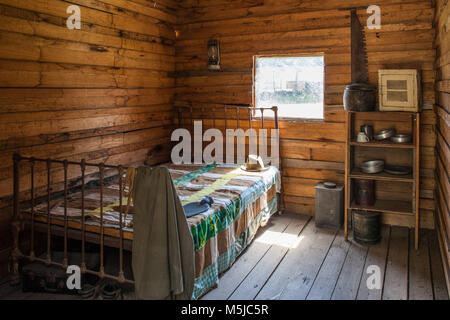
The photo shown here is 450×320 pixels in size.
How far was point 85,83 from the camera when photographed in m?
3.73

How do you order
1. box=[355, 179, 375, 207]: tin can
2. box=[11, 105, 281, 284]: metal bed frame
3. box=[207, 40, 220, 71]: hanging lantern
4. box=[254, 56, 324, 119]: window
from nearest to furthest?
1. box=[11, 105, 281, 284]: metal bed frame
2. box=[355, 179, 375, 207]: tin can
3. box=[254, 56, 324, 119]: window
4. box=[207, 40, 220, 71]: hanging lantern

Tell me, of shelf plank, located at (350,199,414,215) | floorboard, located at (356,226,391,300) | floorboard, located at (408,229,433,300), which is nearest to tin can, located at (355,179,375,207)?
shelf plank, located at (350,199,414,215)

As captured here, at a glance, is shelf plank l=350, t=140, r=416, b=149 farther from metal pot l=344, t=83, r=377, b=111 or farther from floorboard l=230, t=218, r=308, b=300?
floorboard l=230, t=218, r=308, b=300

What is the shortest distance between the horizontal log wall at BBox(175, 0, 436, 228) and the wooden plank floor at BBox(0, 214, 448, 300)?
0.65m

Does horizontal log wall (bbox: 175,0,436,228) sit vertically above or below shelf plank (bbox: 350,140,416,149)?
above

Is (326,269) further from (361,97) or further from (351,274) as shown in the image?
(361,97)

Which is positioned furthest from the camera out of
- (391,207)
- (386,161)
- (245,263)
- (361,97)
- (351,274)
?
(386,161)

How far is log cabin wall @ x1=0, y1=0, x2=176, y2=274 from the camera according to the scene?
3.10m

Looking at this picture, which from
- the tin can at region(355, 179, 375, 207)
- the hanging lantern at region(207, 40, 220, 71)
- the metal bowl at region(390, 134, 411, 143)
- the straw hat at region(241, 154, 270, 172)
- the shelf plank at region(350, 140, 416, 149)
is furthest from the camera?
the hanging lantern at region(207, 40, 220, 71)

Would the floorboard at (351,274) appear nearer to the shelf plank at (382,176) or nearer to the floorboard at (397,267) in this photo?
the floorboard at (397,267)

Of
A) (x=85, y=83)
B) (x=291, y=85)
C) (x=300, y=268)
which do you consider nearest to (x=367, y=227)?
(x=300, y=268)

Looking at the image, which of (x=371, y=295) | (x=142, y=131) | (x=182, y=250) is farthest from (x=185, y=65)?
(x=371, y=295)

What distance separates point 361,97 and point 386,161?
2.63 feet

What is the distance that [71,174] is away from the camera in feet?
11.9
